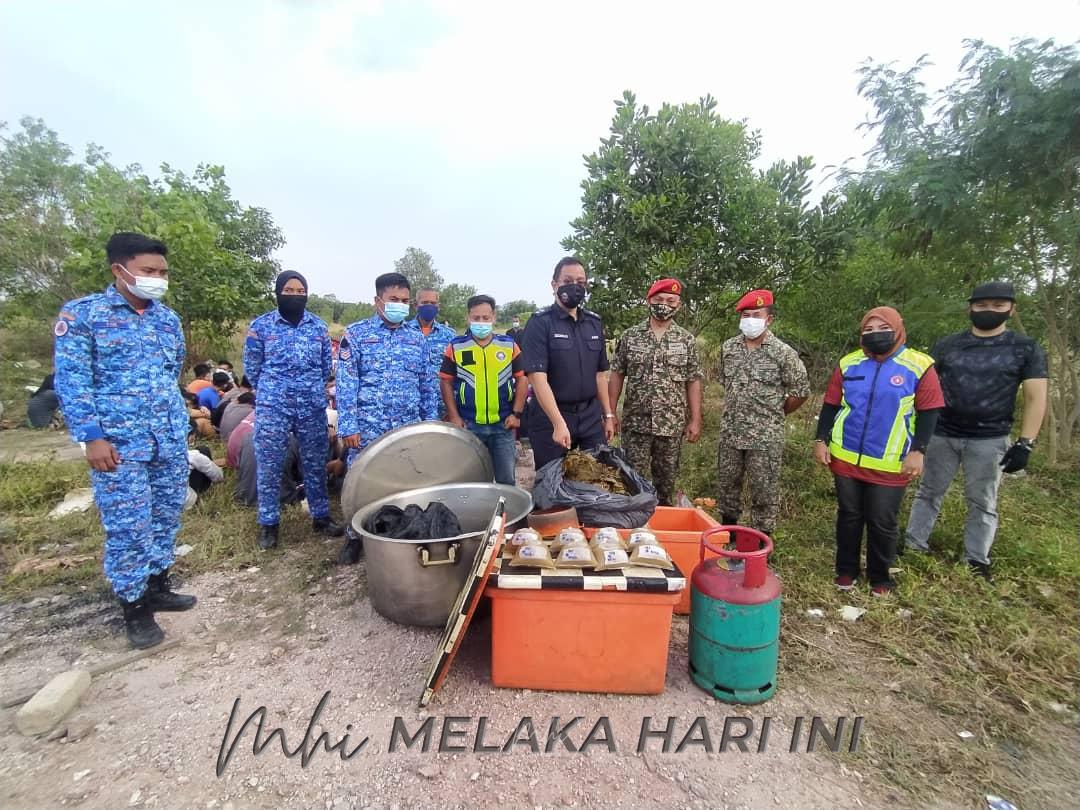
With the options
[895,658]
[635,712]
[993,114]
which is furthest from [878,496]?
[993,114]

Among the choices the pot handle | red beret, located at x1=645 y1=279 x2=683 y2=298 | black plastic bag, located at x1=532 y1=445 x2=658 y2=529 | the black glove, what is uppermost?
red beret, located at x1=645 y1=279 x2=683 y2=298

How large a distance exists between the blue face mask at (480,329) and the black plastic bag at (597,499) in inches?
44.0

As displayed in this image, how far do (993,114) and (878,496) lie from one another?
13.4 feet

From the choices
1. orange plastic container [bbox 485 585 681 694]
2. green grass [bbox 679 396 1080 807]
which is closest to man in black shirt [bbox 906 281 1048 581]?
green grass [bbox 679 396 1080 807]

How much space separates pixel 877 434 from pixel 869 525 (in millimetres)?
580

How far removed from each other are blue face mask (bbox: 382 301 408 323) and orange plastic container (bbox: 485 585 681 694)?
221 centimetres

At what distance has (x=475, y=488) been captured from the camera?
3.38m

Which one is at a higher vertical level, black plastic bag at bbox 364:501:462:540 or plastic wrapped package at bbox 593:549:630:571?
plastic wrapped package at bbox 593:549:630:571

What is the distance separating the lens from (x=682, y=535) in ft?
9.16

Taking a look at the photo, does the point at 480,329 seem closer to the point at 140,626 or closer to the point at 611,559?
the point at 611,559

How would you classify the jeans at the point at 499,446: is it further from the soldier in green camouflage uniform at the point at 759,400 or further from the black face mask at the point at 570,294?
the soldier in green camouflage uniform at the point at 759,400

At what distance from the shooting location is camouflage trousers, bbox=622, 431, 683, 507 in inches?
154

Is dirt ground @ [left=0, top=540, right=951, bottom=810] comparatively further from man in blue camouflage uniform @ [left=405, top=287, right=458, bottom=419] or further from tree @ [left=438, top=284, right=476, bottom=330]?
tree @ [left=438, top=284, right=476, bottom=330]

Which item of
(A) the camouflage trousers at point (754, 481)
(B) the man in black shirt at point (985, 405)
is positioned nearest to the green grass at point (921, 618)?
(A) the camouflage trousers at point (754, 481)
